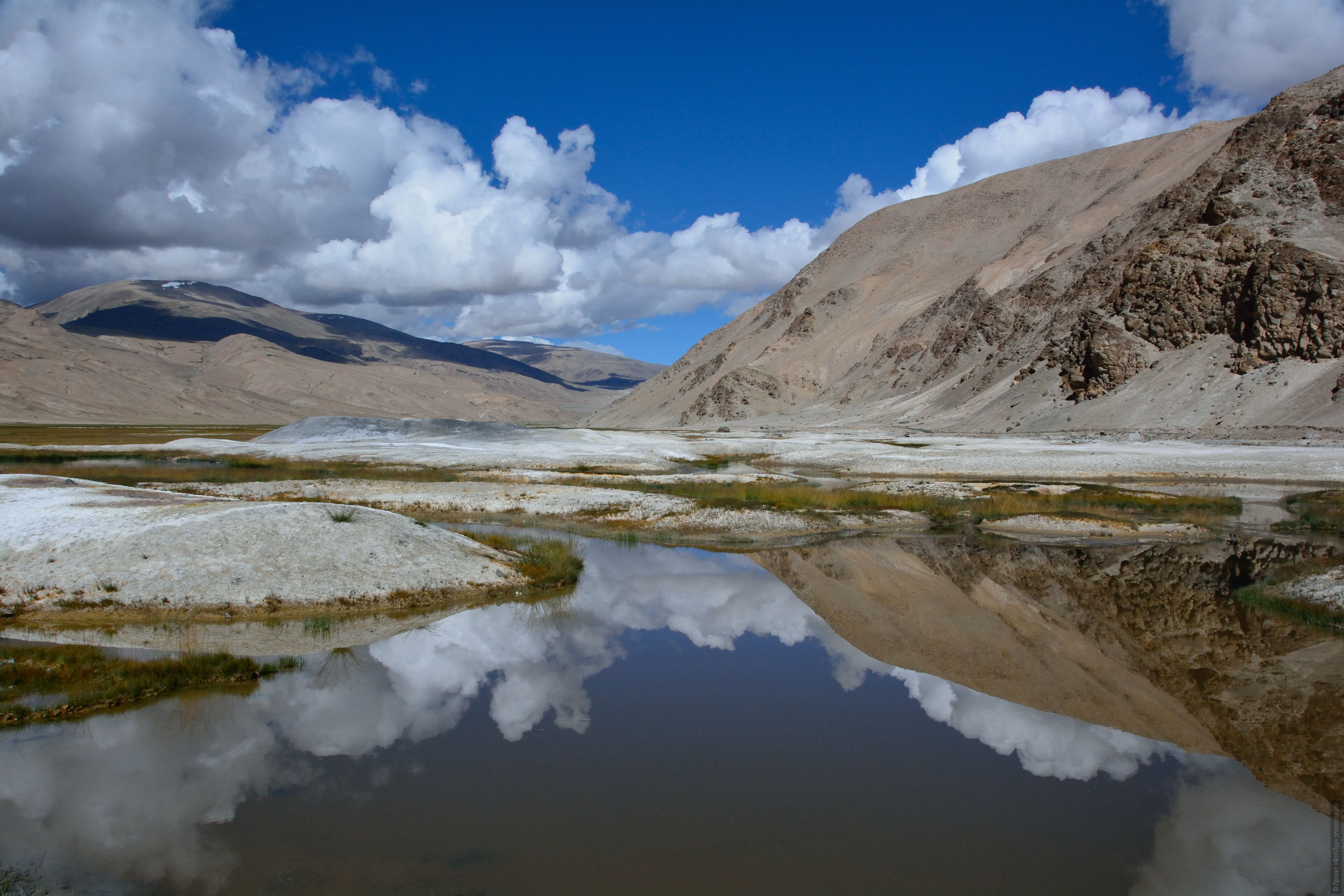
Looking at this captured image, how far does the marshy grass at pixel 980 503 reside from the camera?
96.7ft

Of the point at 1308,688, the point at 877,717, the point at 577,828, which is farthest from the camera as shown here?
the point at 1308,688

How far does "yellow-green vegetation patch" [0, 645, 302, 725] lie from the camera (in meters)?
10.3

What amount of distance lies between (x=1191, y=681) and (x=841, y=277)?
16310 centimetres

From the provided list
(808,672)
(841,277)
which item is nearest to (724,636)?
(808,672)

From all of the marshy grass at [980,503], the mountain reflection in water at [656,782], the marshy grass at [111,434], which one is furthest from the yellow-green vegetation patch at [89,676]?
the marshy grass at [111,434]

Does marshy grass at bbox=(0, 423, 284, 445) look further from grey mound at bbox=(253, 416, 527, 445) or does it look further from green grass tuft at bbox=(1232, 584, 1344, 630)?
green grass tuft at bbox=(1232, 584, 1344, 630)

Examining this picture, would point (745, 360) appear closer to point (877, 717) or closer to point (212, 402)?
point (212, 402)

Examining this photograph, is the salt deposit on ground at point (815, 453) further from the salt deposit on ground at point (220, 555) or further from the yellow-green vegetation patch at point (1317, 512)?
the salt deposit on ground at point (220, 555)

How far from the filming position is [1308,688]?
Answer: 11.7 meters

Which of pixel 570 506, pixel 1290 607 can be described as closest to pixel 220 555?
pixel 570 506

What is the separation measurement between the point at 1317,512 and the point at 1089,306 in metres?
70.2

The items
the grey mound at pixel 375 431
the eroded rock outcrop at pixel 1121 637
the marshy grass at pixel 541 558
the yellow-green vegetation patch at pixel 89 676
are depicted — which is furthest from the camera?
the grey mound at pixel 375 431

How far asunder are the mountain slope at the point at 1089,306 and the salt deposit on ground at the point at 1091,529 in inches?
1619

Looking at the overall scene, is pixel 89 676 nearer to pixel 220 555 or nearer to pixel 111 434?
pixel 220 555
